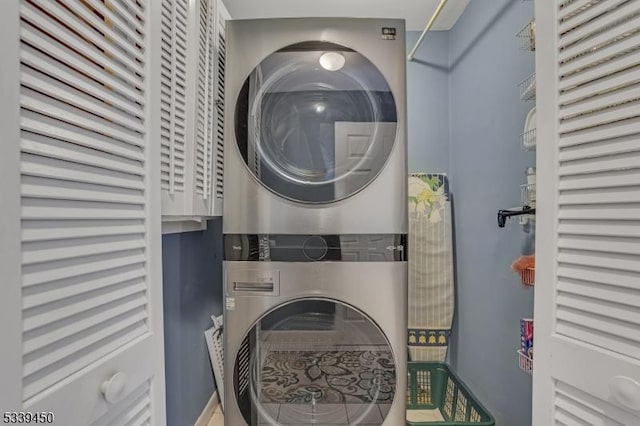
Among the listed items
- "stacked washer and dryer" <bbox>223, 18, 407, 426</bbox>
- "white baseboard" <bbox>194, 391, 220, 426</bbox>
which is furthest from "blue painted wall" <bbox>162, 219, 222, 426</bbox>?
"stacked washer and dryer" <bbox>223, 18, 407, 426</bbox>

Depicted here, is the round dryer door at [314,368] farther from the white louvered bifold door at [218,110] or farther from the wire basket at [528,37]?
the wire basket at [528,37]

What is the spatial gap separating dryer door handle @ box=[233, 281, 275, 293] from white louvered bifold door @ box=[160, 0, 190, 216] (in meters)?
0.35

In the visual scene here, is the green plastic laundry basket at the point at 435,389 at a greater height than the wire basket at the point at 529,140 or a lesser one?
lesser

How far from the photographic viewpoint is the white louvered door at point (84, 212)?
0.52m

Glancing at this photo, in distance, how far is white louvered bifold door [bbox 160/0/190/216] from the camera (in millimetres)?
1099

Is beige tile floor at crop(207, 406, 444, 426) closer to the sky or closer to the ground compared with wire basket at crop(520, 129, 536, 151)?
closer to the ground

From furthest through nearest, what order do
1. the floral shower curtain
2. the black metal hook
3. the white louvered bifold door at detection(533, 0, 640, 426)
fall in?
the floral shower curtain < the black metal hook < the white louvered bifold door at detection(533, 0, 640, 426)

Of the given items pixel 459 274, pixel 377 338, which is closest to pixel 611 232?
pixel 377 338

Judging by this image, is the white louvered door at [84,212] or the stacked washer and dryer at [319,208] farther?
the stacked washer and dryer at [319,208]

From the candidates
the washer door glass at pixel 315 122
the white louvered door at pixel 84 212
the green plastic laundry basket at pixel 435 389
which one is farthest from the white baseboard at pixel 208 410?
the washer door glass at pixel 315 122

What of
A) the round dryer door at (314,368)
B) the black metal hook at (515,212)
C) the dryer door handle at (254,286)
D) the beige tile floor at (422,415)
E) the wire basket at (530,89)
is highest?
the wire basket at (530,89)

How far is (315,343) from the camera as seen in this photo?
4.63 feet

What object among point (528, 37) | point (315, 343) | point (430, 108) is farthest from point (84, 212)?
point (430, 108)

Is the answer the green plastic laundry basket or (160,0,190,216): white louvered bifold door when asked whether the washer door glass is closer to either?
(160,0,190,216): white louvered bifold door
